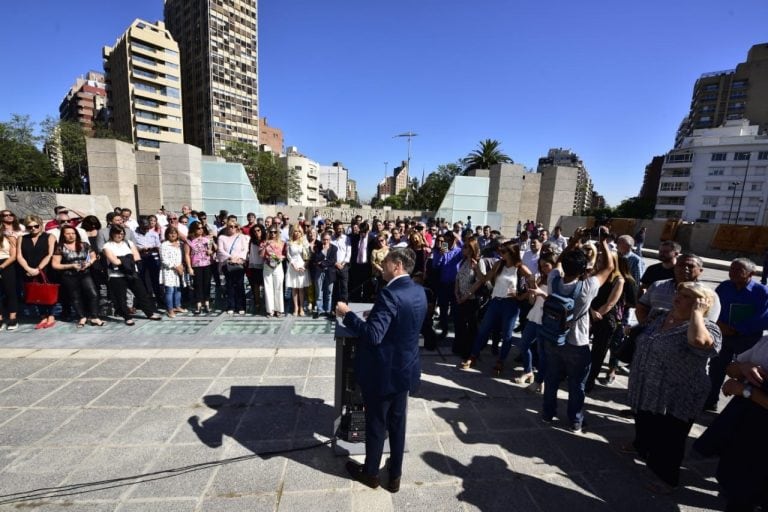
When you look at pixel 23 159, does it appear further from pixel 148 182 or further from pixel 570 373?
pixel 570 373

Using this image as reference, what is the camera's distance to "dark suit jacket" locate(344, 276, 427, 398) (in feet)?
7.41

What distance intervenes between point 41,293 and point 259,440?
17.1 ft

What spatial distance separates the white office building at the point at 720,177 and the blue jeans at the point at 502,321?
73.4m

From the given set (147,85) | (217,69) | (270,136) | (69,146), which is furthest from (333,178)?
(69,146)

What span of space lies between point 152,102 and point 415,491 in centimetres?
7373

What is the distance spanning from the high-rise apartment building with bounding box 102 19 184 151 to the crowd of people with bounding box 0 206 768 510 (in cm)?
6089

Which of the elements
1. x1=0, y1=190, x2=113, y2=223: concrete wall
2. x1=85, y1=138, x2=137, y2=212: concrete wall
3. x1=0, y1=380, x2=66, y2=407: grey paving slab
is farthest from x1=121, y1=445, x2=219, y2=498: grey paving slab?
x1=85, y1=138, x2=137, y2=212: concrete wall

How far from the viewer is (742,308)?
3568 millimetres

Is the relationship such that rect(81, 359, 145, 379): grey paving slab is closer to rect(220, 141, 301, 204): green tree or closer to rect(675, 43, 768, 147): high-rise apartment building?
rect(220, 141, 301, 204): green tree

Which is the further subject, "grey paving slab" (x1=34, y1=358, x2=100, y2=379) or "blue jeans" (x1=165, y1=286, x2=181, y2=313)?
"blue jeans" (x1=165, y1=286, x2=181, y2=313)

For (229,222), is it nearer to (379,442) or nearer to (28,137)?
(379,442)

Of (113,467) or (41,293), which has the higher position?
(41,293)

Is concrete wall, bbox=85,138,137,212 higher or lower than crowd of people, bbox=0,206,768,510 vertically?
higher

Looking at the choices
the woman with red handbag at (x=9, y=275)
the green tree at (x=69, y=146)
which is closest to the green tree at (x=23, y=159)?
the green tree at (x=69, y=146)
